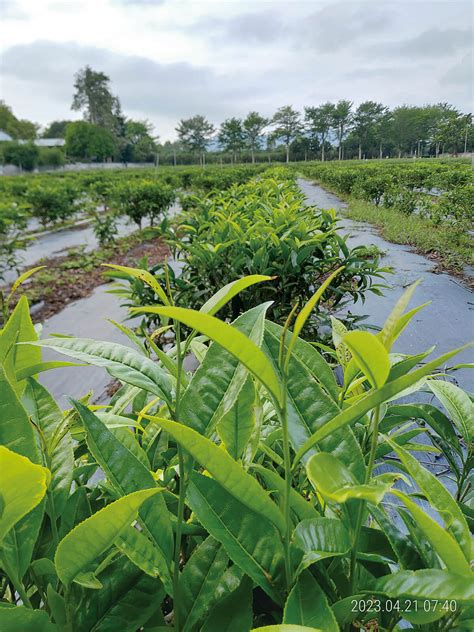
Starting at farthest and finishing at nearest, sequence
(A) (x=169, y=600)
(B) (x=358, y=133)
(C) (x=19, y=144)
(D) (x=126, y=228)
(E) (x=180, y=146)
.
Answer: (E) (x=180, y=146) < (C) (x=19, y=144) < (B) (x=358, y=133) < (D) (x=126, y=228) < (A) (x=169, y=600)

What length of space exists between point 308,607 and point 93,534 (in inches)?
8.1

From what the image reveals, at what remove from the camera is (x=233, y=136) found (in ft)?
131

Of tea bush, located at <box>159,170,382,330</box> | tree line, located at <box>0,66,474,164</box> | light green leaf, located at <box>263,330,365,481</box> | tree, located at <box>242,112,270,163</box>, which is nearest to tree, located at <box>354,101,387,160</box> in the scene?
tree line, located at <box>0,66,474,164</box>

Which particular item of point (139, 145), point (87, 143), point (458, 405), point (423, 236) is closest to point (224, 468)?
point (458, 405)

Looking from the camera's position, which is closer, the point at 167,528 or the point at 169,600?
the point at 167,528

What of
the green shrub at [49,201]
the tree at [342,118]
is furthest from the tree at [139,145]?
the green shrub at [49,201]

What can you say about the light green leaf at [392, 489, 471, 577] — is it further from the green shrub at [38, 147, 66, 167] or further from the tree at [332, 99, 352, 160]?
the green shrub at [38, 147, 66, 167]

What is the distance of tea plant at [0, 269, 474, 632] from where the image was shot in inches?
14.1

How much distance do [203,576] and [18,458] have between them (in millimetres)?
273

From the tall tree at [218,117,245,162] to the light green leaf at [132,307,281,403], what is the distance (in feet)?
140

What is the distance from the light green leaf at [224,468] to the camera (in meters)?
0.36

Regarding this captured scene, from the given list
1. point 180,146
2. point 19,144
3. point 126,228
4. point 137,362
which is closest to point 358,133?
point 126,228

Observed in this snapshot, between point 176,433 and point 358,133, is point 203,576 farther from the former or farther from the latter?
point 358,133

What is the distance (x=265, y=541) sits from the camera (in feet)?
1.41
